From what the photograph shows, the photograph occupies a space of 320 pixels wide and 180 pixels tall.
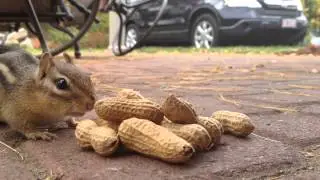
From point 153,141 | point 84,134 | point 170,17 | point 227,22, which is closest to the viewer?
point 153,141

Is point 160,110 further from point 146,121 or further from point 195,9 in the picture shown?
point 195,9

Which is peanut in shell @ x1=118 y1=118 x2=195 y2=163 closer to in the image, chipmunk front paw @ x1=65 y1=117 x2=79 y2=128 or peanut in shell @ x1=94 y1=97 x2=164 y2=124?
peanut in shell @ x1=94 y1=97 x2=164 y2=124

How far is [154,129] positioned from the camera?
4.78 ft

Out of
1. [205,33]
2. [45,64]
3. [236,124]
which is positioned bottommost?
[205,33]

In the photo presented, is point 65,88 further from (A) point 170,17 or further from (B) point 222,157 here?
(A) point 170,17

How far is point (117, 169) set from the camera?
4.56 feet

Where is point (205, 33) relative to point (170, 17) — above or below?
below

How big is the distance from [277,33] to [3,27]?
7.77 metres

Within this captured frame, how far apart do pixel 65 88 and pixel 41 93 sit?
9 centimetres

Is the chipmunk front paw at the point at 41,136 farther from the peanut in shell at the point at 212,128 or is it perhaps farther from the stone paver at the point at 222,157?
the peanut in shell at the point at 212,128

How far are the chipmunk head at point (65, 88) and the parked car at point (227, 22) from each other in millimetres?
9004

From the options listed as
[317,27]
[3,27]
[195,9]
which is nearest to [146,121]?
[3,27]

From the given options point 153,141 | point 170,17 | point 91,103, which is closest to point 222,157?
point 153,141

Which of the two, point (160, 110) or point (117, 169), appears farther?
point (160, 110)
